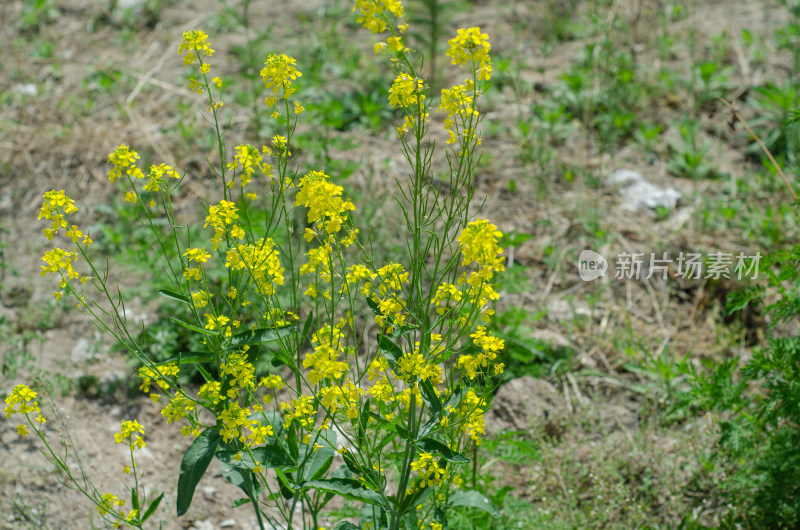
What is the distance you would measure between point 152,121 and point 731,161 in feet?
12.4

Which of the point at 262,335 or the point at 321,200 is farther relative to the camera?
the point at 262,335

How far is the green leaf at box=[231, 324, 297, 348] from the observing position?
1876mm

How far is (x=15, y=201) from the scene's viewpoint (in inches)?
177

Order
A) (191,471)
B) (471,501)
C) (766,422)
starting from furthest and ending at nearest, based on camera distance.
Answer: (766,422) → (471,501) → (191,471)

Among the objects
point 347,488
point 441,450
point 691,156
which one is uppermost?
point 691,156

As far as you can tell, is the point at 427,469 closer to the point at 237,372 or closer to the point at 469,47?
the point at 237,372

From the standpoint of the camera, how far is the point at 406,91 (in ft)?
5.82

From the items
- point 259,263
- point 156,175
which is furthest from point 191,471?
point 156,175

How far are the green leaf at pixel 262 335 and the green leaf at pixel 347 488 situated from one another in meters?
0.38

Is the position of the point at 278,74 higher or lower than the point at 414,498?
higher

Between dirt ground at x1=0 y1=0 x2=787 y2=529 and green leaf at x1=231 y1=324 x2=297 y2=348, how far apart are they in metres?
1.03

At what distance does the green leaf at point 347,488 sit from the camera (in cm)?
Result: 185

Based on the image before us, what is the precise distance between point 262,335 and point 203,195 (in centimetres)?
263

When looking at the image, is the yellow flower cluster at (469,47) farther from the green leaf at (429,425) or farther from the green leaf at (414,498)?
the green leaf at (414,498)
